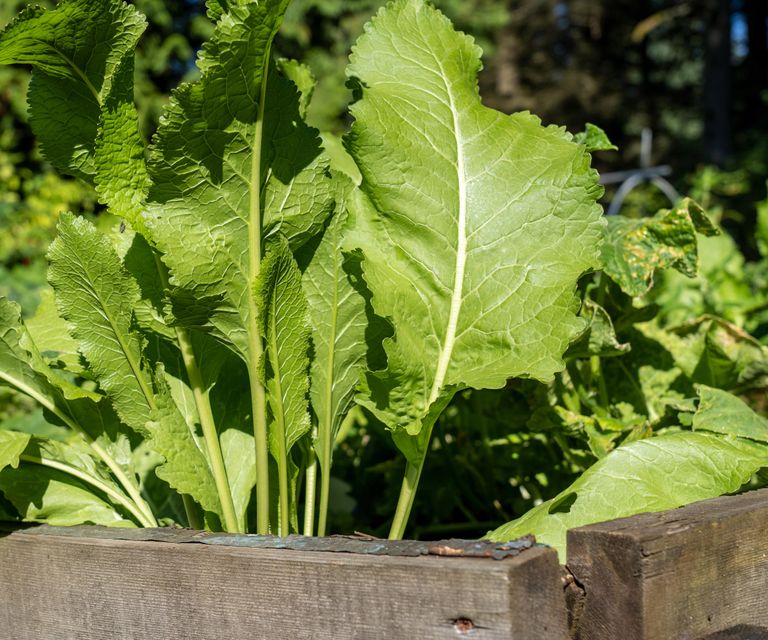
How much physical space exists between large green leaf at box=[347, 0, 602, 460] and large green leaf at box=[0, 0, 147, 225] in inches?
12.1

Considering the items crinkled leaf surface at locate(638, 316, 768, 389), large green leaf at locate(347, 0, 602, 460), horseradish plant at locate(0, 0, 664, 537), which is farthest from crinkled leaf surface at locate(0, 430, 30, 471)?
crinkled leaf surface at locate(638, 316, 768, 389)

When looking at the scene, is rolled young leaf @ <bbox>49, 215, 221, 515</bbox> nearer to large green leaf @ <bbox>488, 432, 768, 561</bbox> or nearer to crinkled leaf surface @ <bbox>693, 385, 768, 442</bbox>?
large green leaf @ <bbox>488, 432, 768, 561</bbox>

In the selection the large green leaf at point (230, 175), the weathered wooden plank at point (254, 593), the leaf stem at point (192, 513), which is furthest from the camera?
the leaf stem at point (192, 513)

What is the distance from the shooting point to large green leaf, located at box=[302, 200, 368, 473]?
118 cm

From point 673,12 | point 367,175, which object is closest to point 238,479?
point 367,175

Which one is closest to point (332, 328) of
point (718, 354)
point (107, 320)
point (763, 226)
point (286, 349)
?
point (286, 349)

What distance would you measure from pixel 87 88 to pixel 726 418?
3.40 feet

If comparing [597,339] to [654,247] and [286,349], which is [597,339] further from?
[286,349]

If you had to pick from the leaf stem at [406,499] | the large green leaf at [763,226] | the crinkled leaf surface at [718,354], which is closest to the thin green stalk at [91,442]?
the leaf stem at [406,499]

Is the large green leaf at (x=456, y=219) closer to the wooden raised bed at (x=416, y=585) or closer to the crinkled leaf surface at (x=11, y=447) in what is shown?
the wooden raised bed at (x=416, y=585)

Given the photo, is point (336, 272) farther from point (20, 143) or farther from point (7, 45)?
point (20, 143)

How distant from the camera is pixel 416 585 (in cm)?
82

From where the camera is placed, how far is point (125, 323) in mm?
1181

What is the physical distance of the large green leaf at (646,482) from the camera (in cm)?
103
